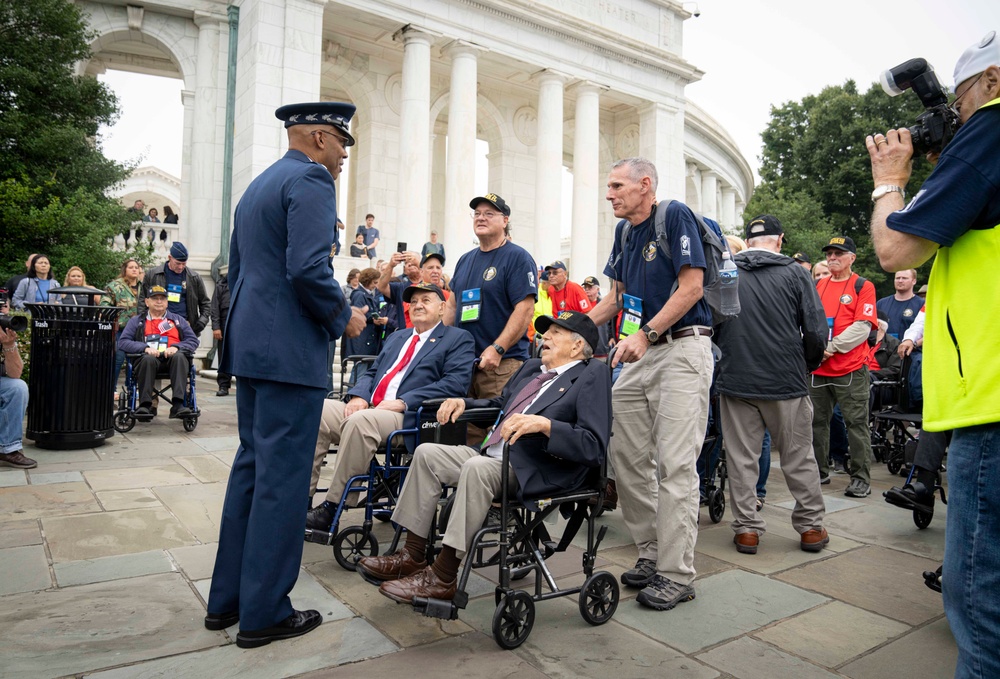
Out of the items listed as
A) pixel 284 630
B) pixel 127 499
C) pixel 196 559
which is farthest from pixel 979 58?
pixel 127 499

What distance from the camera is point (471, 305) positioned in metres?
5.10

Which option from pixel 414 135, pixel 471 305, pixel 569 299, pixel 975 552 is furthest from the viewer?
pixel 414 135

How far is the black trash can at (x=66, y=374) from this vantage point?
22.6 ft

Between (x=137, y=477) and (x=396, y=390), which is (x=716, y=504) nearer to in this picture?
(x=396, y=390)

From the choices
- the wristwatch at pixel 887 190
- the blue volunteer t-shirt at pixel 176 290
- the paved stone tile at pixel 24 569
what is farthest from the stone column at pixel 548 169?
the wristwatch at pixel 887 190

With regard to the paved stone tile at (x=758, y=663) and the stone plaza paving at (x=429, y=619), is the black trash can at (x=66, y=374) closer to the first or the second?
the stone plaza paving at (x=429, y=619)

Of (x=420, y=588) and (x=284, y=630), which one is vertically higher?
(x=420, y=588)

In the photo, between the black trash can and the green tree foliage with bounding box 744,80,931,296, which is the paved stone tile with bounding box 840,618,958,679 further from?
the green tree foliage with bounding box 744,80,931,296

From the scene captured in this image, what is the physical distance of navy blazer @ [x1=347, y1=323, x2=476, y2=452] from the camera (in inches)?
183

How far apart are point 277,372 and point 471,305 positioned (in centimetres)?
215

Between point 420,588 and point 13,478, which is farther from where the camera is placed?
point 13,478

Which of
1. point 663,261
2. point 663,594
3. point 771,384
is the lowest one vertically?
point 663,594

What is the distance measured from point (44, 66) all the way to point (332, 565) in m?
14.7

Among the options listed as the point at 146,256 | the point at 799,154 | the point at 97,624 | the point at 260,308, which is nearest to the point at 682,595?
the point at 260,308
